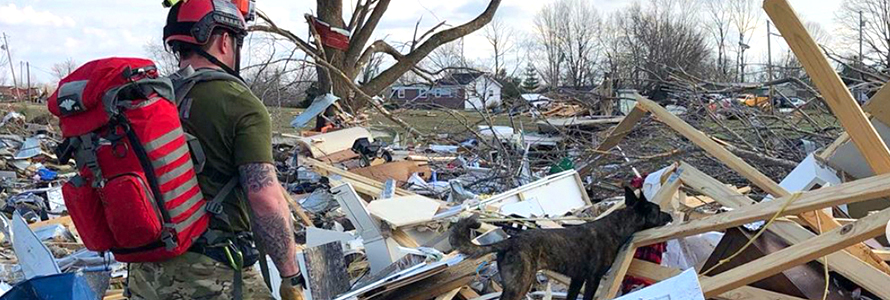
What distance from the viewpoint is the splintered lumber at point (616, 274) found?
10.9 feet

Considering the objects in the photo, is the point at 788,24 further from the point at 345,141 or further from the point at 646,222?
the point at 345,141

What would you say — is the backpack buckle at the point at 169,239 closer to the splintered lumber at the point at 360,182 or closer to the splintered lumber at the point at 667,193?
the splintered lumber at the point at 667,193

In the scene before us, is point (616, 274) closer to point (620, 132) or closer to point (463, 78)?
point (620, 132)

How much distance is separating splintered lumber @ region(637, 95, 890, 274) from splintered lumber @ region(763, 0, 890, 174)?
326 mm

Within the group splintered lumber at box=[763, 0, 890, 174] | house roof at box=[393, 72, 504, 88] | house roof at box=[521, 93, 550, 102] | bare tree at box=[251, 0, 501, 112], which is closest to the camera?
splintered lumber at box=[763, 0, 890, 174]

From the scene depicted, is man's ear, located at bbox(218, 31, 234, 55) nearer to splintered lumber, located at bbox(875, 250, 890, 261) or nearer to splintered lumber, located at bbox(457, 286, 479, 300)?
splintered lumber, located at bbox(457, 286, 479, 300)

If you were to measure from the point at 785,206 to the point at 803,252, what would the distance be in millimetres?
280

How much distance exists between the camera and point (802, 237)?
319cm

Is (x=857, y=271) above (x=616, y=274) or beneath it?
above

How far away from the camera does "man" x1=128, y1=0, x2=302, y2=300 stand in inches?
84.4

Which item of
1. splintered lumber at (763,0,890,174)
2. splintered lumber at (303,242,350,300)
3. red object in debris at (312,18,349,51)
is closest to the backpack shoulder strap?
splintered lumber at (303,242,350,300)

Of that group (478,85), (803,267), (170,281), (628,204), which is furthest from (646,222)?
(478,85)

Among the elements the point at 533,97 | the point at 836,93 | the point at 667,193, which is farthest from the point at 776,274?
the point at 533,97

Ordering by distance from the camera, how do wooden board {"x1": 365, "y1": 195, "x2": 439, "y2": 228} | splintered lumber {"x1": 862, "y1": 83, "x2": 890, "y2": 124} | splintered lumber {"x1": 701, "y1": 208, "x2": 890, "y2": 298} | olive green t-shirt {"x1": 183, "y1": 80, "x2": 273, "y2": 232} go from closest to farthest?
olive green t-shirt {"x1": 183, "y1": 80, "x2": 273, "y2": 232} → splintered lumber {"x1": 701, "y1": 208, "x2": 890, "y2": 298} → splintered lumber {"x1": 862, "y1": 83, "x2": 890, "y2": 124} → wooden board {"x1": 365, "y1": 195, "x2": 439, "y2": 228}
